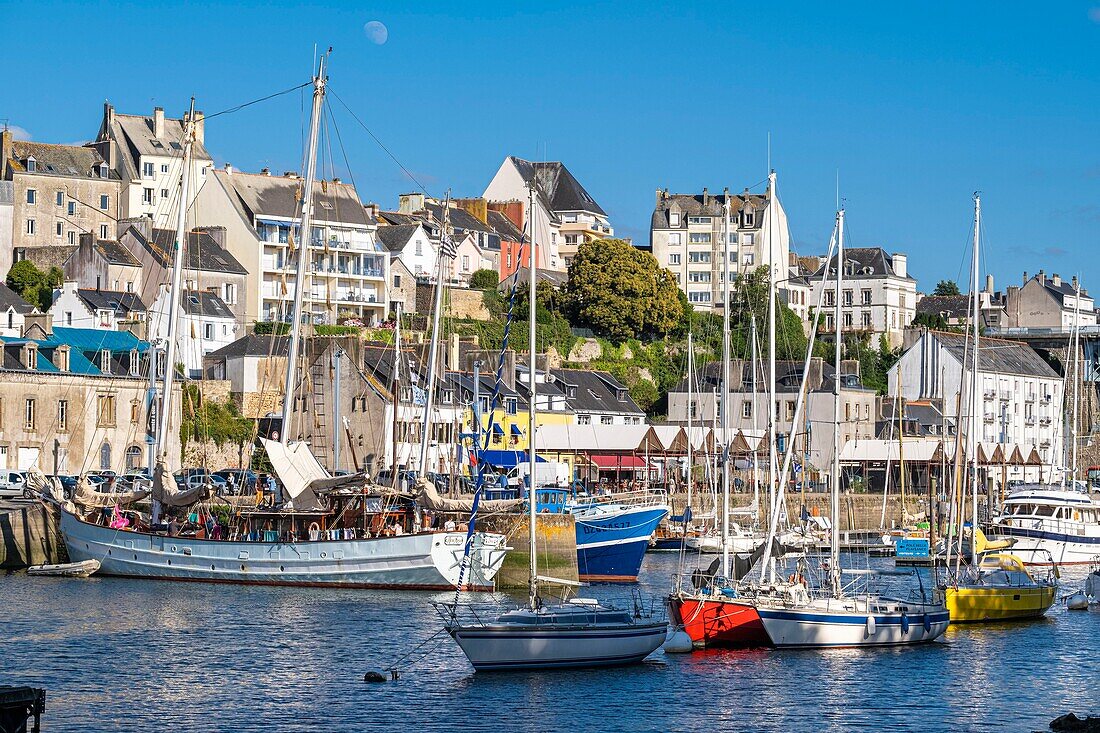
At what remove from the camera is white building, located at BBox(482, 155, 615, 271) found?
134625 millimetres

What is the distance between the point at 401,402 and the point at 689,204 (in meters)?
66.0

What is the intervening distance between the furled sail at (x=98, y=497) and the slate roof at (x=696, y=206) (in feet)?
268

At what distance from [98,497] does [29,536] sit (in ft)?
10.0

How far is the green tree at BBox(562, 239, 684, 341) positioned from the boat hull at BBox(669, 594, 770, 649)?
6364 cm

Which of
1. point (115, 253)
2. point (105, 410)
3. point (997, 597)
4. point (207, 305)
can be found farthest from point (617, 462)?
point (997, 597)

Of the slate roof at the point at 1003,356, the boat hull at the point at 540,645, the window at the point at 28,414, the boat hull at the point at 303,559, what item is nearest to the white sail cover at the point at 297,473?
the boat hull at the point at 303,559

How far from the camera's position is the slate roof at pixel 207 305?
8857cm

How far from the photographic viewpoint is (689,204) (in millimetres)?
136125

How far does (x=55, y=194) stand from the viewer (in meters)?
104

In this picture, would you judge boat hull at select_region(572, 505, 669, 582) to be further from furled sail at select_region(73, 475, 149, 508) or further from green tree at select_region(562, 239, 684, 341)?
green tree at select_region(562, 239, 684, 341)

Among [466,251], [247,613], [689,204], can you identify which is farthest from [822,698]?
[689,204]

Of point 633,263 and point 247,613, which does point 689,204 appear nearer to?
point 633,263

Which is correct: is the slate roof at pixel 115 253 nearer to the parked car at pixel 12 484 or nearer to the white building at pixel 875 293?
the parked car at pixel 12 484

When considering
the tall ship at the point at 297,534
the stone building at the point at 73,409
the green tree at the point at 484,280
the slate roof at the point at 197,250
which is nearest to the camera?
the tall ship at the point at 297,534
